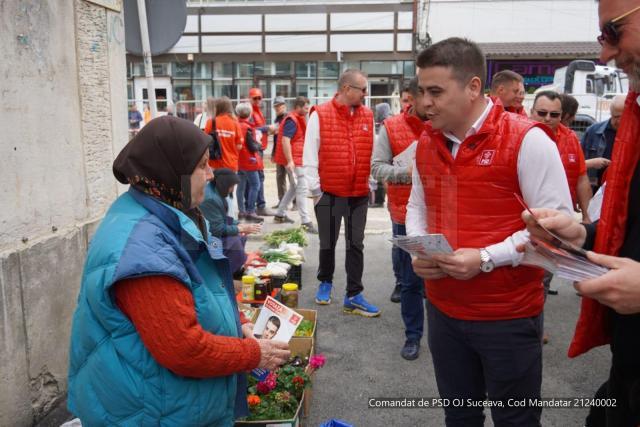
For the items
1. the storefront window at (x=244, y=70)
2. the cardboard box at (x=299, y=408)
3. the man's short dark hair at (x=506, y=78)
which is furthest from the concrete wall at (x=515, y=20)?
the cardboard box at (x=299, y=408)

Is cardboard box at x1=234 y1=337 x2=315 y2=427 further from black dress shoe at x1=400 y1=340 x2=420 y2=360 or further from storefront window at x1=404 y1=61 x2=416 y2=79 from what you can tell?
storefront window at x1=404 y1=61 x2=416 y2=79

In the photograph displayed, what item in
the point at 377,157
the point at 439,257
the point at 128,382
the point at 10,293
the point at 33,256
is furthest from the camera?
the point at 377,157

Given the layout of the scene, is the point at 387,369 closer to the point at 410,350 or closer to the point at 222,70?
the point at 410,350

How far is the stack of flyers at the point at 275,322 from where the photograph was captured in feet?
9.45

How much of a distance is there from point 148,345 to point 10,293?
5.08 ft

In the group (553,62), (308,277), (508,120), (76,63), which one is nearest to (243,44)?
(553,62)

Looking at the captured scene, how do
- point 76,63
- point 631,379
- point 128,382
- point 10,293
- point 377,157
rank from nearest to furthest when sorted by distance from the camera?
point 631,379, point 128,382, point 10,293, point 76,63, point 377,157

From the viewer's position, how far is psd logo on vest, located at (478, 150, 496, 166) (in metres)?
2.21

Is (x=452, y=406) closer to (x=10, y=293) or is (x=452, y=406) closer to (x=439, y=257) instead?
(x=439, y=257)

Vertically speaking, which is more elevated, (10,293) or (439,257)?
(439,257)

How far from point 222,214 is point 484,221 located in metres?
3.30

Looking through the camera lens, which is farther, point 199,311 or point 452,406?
point 452,406

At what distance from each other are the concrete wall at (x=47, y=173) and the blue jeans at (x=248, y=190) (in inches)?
223

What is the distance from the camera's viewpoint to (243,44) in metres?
25.8
